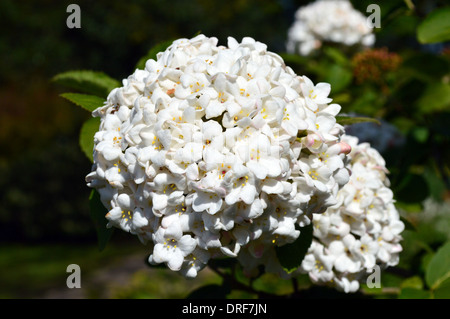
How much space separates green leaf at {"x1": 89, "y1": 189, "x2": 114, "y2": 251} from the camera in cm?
128

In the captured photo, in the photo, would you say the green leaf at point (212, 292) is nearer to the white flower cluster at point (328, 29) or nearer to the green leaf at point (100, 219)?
the green leaf at point (100, 219)

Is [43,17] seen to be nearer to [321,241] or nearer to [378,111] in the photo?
[378,111]

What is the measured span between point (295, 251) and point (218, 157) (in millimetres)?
371

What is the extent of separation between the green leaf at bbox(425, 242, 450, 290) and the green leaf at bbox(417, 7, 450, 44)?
0.72m

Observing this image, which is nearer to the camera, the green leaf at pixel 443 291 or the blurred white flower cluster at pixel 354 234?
the blurred white flower cluster at pixel 354 234

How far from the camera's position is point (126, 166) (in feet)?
3.66

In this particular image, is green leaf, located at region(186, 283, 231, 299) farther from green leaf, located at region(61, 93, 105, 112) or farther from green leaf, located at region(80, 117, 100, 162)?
green leaf, located at region(61, 93, 105, 112)

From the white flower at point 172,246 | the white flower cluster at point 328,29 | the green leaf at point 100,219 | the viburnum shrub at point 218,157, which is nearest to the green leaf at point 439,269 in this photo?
the viburnum shrub at point 218,157

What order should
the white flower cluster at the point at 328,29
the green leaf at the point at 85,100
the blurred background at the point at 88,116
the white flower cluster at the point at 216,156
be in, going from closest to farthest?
1. the white flower cluster at the point at 216,156
2. the green leaf at the point at 85,100
3. the blurred background at the point at 88,116
4. the white flower cluster at the point at 328,29

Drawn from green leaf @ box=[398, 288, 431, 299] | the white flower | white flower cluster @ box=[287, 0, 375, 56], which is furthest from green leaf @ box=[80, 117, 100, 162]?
white flower cluster @ box=[287, 0, 375, 56]

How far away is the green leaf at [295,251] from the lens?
3.91 feet

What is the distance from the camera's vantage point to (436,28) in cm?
170

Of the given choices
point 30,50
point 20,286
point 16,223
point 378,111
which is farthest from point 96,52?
point 378,111

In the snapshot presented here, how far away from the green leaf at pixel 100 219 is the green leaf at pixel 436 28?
123 centimetres
